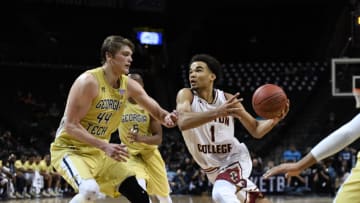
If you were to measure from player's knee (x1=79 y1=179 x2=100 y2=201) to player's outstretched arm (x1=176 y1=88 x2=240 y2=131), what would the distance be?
941 mm

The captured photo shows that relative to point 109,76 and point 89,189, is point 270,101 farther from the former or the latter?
point 89,189

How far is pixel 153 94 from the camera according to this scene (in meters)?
Result: 24.1

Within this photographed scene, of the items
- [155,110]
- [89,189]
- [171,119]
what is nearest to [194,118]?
[171,119]

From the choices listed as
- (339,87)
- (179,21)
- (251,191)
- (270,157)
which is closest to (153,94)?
(179,21)

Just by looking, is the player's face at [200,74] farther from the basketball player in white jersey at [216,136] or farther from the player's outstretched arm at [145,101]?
the player's outstretched arm at [145,101]

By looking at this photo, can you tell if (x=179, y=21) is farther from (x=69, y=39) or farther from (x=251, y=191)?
(x=251, y=191)

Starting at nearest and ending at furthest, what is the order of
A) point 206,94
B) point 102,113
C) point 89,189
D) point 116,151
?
point 116,151
point 89,189
point 102,113
point 206,94

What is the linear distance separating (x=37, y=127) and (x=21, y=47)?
3.18 meters

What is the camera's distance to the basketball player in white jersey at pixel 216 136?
5.91 metres

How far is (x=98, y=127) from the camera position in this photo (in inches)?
225

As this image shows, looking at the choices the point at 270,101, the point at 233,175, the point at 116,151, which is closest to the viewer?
the point at 116,151

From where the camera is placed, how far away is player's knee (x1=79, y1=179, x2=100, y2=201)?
5.28 m

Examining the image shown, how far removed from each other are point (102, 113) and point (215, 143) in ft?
3.77

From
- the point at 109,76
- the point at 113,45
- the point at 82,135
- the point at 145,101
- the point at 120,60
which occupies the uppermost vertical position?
the point at 113,45
